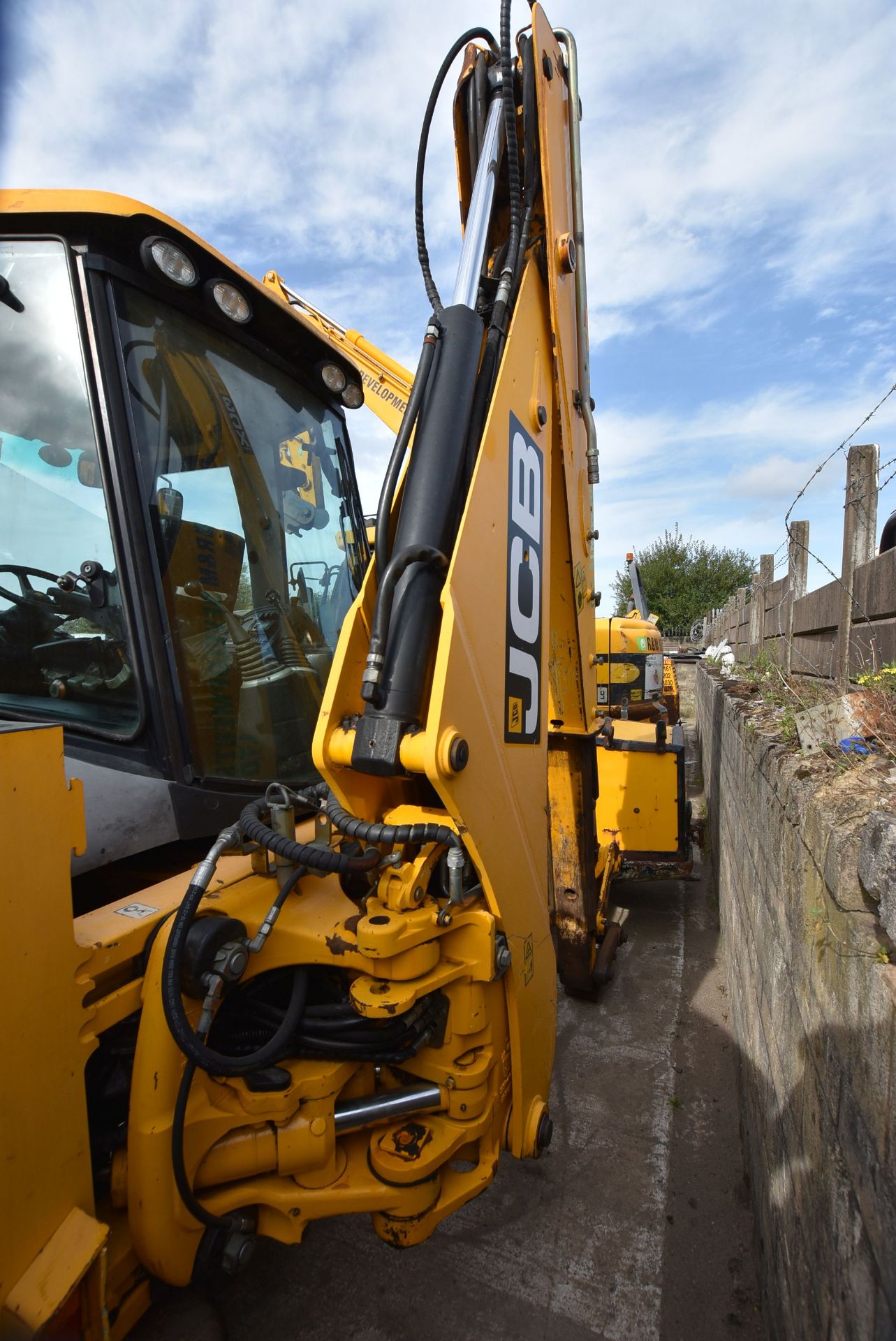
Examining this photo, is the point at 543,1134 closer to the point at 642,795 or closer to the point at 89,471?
the point at 89,471

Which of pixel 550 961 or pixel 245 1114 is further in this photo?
pixel 550 961

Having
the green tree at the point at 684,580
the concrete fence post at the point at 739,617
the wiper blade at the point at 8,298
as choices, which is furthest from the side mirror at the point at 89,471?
the green tree at the point at 684,580

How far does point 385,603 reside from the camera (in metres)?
1.70

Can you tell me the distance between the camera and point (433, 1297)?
2.06 m

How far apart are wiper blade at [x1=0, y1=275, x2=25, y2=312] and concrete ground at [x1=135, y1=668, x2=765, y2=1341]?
2.80 meters

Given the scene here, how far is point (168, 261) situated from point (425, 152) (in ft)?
3.13

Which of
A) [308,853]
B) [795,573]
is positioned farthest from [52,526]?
[795,573]

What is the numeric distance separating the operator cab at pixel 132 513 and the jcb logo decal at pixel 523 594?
2.87ft

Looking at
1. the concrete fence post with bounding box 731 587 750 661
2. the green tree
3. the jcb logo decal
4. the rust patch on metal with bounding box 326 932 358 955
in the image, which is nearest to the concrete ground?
the rust patch on metal with bounding box 326 932 358 955

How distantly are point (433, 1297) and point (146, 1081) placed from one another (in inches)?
50.3

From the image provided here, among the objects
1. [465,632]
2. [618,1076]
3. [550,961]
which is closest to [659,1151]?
[618,1076]

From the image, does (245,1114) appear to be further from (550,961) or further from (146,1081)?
(550,961)

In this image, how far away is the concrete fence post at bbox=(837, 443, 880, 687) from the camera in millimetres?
3082

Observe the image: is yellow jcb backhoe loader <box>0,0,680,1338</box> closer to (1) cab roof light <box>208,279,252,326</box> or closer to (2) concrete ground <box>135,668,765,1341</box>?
(1) cab roof light <box>208,279,252,326</box>
